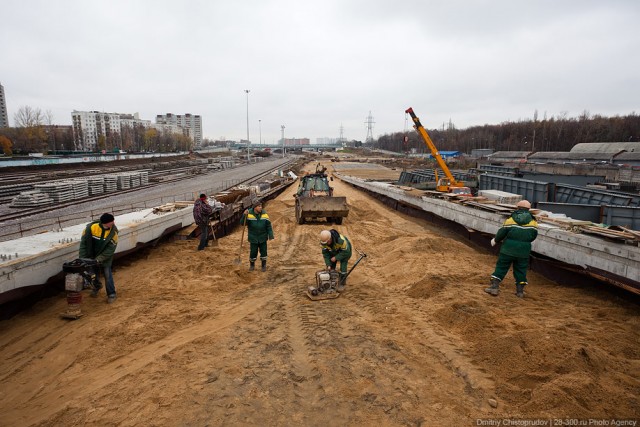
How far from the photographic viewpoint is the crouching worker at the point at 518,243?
6023mm

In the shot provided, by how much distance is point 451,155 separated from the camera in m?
75.3

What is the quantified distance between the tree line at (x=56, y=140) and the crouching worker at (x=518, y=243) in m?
68.5

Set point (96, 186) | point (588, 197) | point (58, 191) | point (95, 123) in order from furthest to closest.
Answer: point (95, 123)
point (96, 186)
point (58, 191)
point (588, 197)

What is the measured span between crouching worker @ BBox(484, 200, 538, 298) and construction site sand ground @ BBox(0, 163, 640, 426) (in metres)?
0.39

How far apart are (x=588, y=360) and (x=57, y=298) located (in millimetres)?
8068

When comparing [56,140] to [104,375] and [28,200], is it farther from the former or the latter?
[104,375]

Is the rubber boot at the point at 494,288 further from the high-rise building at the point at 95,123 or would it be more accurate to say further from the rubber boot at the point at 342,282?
the high-rise building at the point at 95,123

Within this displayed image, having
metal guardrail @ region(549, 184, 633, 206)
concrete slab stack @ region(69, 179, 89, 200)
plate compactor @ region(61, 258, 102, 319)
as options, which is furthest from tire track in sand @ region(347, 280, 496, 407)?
concrete slab stack @ region(69, 179, 89, 200)

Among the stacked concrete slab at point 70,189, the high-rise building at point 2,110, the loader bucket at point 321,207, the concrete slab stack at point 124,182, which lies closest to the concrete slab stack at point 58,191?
the stacked concrete slab at point 70,189

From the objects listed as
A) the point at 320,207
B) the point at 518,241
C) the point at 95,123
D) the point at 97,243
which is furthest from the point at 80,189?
the point at 95,123

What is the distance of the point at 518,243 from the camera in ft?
19.9

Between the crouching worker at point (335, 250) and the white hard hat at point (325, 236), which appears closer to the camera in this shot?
the white hard hat at point (325, 236)

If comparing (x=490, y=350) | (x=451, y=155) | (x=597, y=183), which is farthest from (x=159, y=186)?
(x=451, y=155)

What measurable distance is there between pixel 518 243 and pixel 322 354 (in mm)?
3933
